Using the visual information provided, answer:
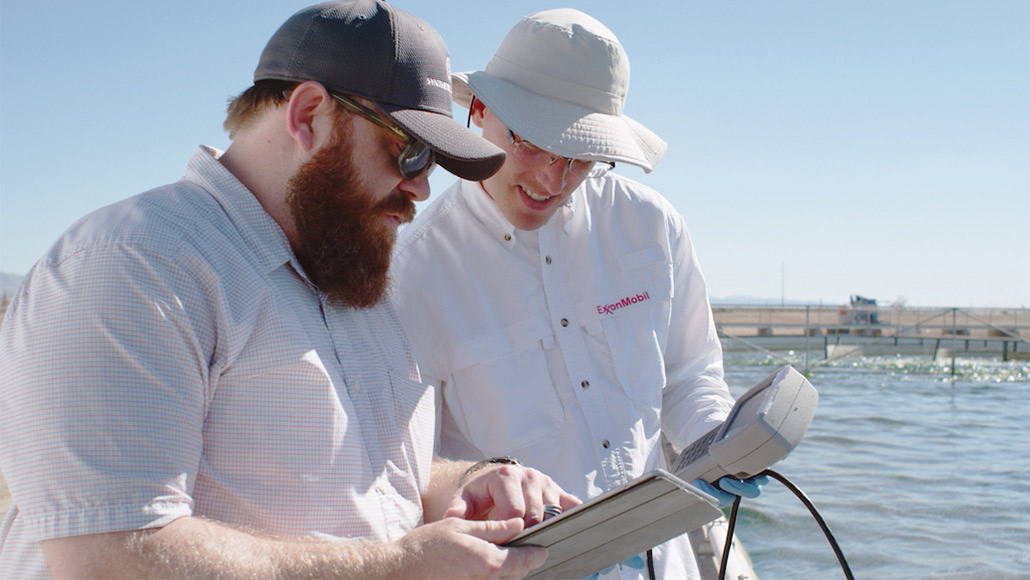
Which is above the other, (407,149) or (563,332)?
(407,149)

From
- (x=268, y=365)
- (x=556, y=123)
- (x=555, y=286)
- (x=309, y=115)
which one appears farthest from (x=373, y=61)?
(x=555, y=286)

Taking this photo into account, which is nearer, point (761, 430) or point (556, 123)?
point (761, 430)

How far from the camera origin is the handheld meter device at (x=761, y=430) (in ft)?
5.70

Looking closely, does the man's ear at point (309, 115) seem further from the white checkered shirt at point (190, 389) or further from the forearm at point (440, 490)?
the forearm at point (440, 490)

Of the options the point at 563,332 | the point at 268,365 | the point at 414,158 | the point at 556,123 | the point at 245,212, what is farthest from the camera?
the point at 563,332

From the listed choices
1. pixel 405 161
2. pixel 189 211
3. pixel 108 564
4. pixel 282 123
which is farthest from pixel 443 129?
pixel 108 564

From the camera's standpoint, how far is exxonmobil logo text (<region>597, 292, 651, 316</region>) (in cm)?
229

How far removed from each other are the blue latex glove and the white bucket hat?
0.80 meters

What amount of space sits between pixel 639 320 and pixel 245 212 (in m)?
1.19

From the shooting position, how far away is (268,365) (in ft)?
4.38

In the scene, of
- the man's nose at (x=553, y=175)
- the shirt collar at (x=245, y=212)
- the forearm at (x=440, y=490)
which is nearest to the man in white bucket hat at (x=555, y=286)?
the man's nose at (x=553, y=175)

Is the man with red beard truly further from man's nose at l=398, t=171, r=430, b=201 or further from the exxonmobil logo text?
the exxonmobil logo text

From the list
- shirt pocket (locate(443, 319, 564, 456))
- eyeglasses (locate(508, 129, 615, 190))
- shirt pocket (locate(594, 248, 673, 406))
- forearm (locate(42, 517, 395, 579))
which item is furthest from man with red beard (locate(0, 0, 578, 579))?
shirt pocket (locate(594, 248, 673, 406))

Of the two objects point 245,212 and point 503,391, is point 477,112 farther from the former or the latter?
point 245,212
